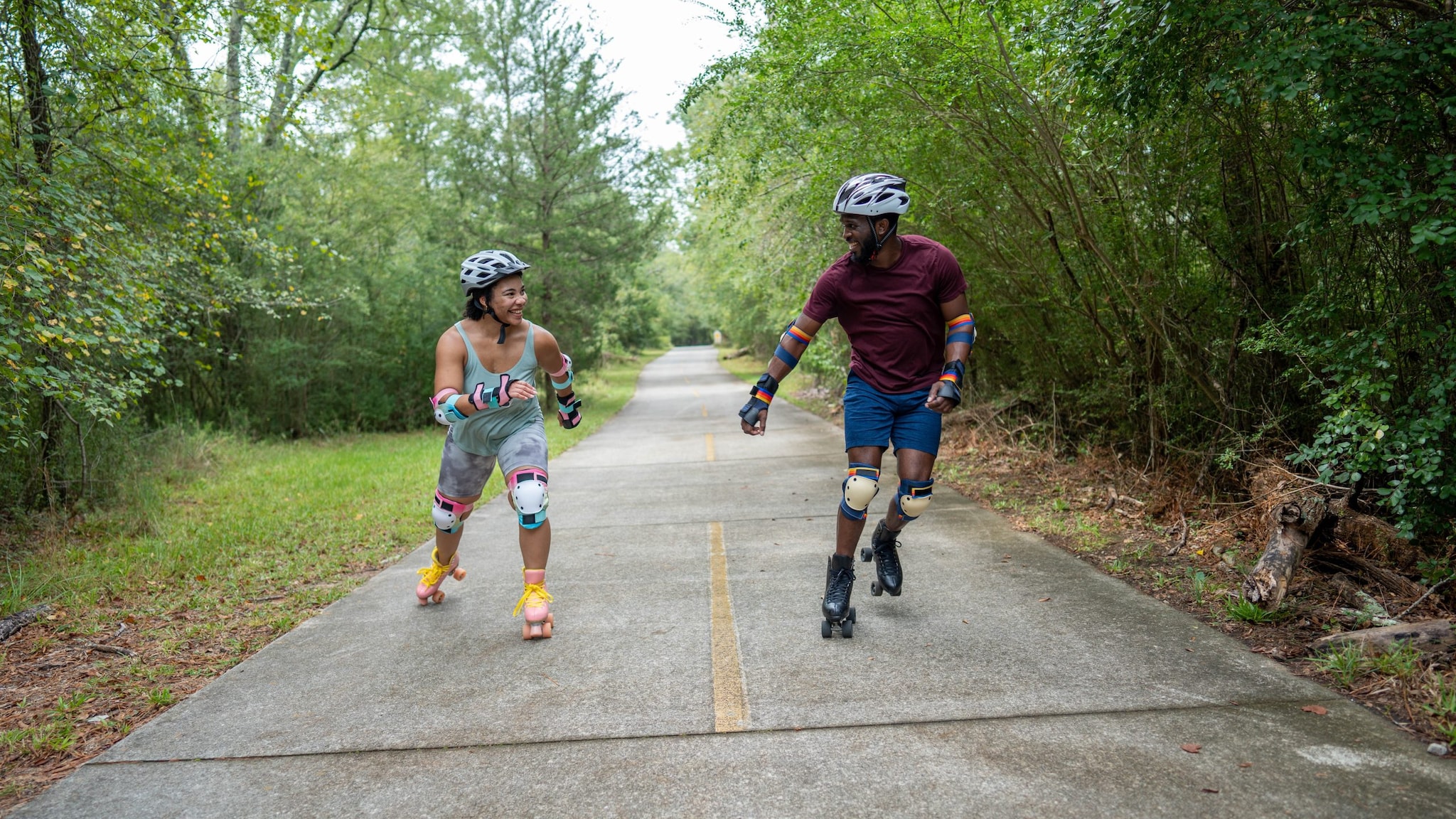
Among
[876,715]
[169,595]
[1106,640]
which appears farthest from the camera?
[169,595]

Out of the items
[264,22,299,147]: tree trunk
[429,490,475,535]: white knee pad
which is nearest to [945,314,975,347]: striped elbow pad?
[429,490,475,535]: white knee pad

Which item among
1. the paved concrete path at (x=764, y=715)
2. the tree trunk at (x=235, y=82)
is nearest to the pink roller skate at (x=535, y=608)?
the paved concrete path at (x=764, y=715)

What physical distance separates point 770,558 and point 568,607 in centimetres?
150

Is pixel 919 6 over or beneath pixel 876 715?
over

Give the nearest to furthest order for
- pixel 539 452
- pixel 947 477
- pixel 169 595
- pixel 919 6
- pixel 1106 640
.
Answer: pixel 1106 640
pixel 539 452
pixel 169 595
pixel 919 6
pixel 947 477

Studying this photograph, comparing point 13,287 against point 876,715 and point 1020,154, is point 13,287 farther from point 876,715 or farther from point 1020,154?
point 1020,154

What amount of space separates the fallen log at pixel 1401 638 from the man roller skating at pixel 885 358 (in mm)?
1773

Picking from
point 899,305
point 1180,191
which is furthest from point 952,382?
point 1180,191

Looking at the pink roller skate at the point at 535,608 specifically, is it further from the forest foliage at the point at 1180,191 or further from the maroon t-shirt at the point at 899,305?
the forest foliage at the point at 1180,191

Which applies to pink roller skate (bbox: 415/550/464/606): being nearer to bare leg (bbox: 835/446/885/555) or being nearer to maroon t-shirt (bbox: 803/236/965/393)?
bare leg (bbox: 835/446/885/555)

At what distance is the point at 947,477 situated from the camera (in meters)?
9.09

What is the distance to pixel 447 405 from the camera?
4352 mm

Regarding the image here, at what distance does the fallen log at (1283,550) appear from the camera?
4.27 meters

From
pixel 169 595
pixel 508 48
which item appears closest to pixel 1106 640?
pixel 169 595
